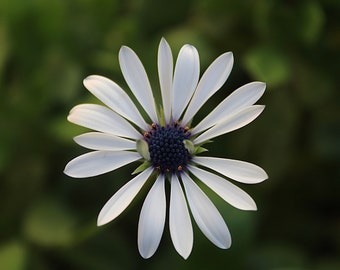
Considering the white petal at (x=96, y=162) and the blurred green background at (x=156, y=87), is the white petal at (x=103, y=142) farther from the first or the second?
the blurred green background at (x=156, y=87)

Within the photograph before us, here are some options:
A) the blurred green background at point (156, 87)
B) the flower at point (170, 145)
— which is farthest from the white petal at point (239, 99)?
the blurred green background at point (156, 87)

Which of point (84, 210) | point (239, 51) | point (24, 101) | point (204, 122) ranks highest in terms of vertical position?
point (239, 51)

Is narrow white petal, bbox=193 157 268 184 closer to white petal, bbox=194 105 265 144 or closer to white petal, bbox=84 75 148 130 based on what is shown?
white petal, bbox=194 105 265 144

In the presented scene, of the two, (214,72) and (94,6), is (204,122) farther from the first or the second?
(94,6)

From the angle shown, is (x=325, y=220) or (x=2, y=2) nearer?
(x=2, y=2)

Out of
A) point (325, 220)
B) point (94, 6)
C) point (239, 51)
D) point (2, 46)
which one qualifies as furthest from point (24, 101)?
point (325, 220)
